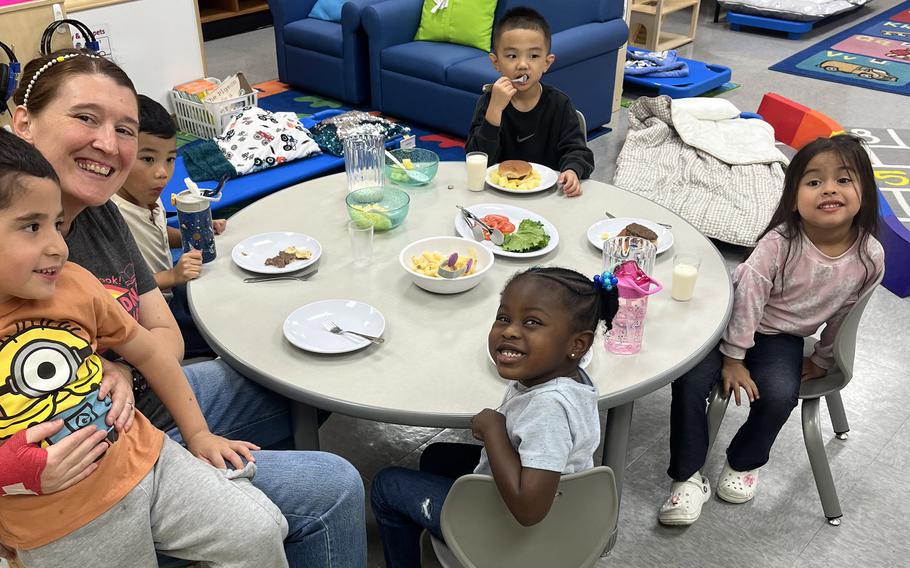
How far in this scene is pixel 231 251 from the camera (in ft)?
6.85

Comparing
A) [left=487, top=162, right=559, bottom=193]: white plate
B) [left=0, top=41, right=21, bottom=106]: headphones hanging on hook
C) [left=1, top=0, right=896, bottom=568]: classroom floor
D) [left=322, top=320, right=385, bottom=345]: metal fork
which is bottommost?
[left=1, top=0, right=896, bottom=568]: classroom floor

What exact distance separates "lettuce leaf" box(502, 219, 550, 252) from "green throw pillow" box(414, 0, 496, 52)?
290 cm

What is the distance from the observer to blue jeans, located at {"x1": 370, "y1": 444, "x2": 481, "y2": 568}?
1.60m

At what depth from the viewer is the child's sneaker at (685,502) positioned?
213cm

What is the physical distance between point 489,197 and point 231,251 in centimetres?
78

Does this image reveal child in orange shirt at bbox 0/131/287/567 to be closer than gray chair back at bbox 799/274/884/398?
Yes

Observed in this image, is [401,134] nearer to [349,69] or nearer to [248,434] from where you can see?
[349,69]

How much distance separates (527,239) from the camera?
207 centimetres

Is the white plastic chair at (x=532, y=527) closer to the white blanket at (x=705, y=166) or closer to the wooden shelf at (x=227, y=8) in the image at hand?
the white blanket at (x=705, y=166)

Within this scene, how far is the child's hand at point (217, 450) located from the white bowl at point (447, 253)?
55 cm

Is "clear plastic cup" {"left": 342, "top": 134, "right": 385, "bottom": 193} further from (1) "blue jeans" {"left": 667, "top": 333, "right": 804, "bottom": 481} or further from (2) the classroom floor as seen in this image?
(1) "blue jeans" {"left": 667, "top": 333, "right": 804, "bottom": 481}

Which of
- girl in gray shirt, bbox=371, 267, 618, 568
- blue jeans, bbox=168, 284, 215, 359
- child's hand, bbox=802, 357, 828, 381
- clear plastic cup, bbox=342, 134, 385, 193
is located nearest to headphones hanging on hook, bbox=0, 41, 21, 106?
blue jeans, bbox=168, 284, 215, 359

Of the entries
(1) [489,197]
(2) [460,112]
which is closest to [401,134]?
(2) [460,112]

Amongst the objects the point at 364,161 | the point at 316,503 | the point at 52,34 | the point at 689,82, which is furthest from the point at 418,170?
the point at 689,82
